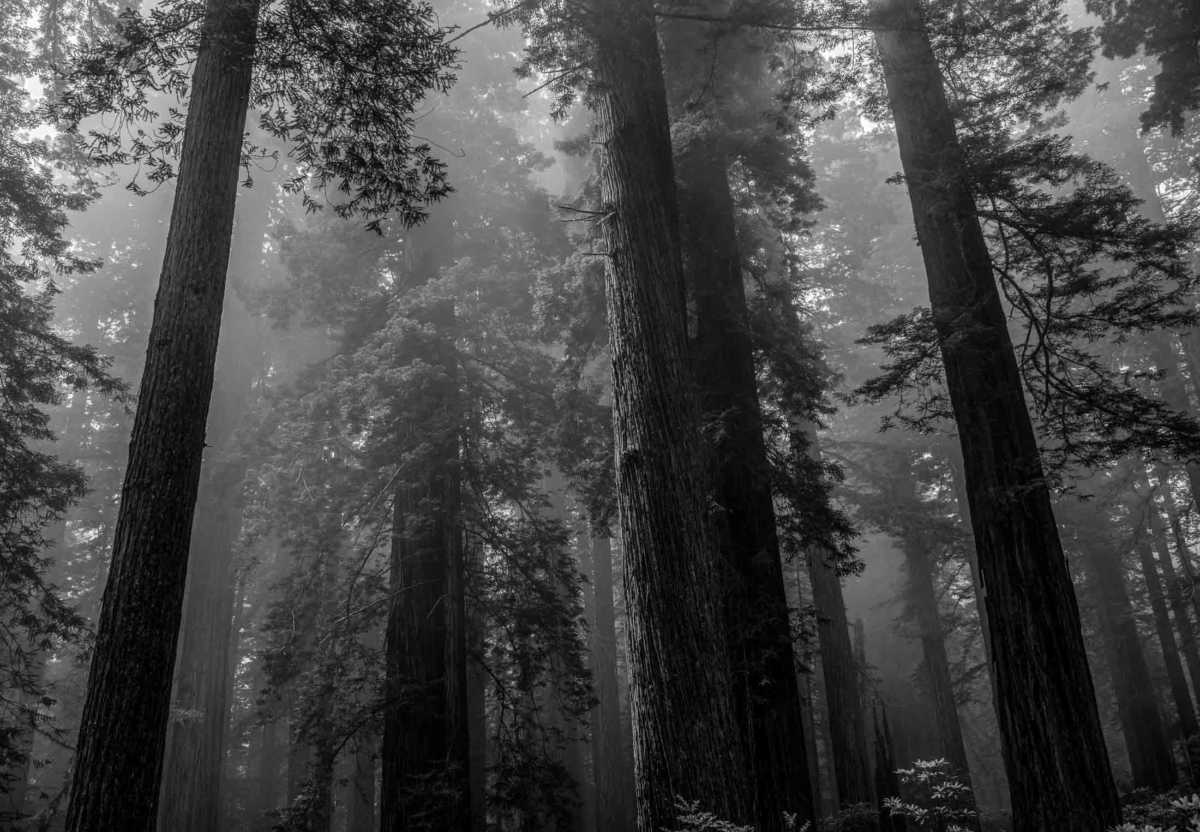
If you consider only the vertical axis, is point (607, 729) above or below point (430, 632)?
below

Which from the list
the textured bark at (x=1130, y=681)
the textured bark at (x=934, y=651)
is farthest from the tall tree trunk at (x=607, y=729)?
the textured bark at (x=1130, y=681)

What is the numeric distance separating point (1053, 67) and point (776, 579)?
22.7 feet

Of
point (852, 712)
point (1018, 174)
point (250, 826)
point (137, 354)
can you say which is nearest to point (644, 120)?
point (1018, 174)

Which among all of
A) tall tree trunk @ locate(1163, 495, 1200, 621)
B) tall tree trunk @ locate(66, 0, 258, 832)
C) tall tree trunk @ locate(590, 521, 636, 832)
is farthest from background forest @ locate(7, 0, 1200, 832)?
tall tree trunk @ locate(1163, 495, 1200, 621)

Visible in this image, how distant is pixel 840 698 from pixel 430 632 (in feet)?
27.4

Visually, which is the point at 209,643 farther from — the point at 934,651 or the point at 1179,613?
the point at 1179,613

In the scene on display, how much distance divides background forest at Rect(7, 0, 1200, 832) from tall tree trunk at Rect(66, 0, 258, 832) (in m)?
0.03

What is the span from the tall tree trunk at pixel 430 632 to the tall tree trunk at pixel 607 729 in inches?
355

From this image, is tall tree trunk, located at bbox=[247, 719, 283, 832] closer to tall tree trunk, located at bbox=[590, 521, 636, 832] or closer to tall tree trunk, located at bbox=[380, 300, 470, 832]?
tall tree trunk, located at bbox=[590, 521, 636, 832]

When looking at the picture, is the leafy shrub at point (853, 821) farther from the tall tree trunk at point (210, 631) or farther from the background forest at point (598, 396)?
the tall tree trunk at point (210, 631)

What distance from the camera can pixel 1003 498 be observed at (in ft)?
21.2

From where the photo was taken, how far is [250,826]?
84.8 ft

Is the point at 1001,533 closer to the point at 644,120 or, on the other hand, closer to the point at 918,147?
the point at 918,147

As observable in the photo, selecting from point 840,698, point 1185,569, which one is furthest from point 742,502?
point 1185,569
